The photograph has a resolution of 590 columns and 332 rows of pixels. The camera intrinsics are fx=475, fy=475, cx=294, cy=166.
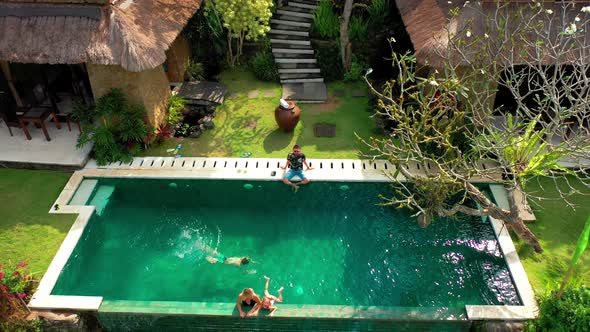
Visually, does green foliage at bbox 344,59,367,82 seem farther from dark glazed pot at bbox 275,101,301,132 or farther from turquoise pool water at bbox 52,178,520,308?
turquoise pool water at bbox 52,178,520,308

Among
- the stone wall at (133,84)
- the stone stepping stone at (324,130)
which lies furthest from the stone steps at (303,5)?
the stone wall at (133,84)

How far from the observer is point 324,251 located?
422 inches

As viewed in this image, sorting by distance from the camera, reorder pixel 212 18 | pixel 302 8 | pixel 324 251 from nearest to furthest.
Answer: pixel 324 251 → pixel 212 18 → pixel 302 8

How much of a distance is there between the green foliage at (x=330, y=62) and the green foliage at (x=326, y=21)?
0.47 m

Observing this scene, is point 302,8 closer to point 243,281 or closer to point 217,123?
point 217,123

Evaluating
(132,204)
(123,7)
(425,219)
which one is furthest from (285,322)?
(123,7)

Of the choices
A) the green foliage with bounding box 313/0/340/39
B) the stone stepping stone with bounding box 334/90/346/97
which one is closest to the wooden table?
the stone stepping stone with bounding box 334/90/346/97

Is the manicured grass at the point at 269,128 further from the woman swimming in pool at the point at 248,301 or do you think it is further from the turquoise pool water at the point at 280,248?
the woman swimming in pool at the point at 248,301

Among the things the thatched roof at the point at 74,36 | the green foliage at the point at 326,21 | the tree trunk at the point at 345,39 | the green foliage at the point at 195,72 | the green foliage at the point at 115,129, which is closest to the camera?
the thatched roof at the point at 74,36

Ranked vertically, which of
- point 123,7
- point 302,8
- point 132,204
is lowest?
point 132,204

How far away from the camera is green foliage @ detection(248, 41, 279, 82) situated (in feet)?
53.9

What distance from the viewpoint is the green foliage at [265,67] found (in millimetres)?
16422

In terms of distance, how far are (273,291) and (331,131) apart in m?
5.81

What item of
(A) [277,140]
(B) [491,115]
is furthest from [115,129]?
(B) [491,115]
